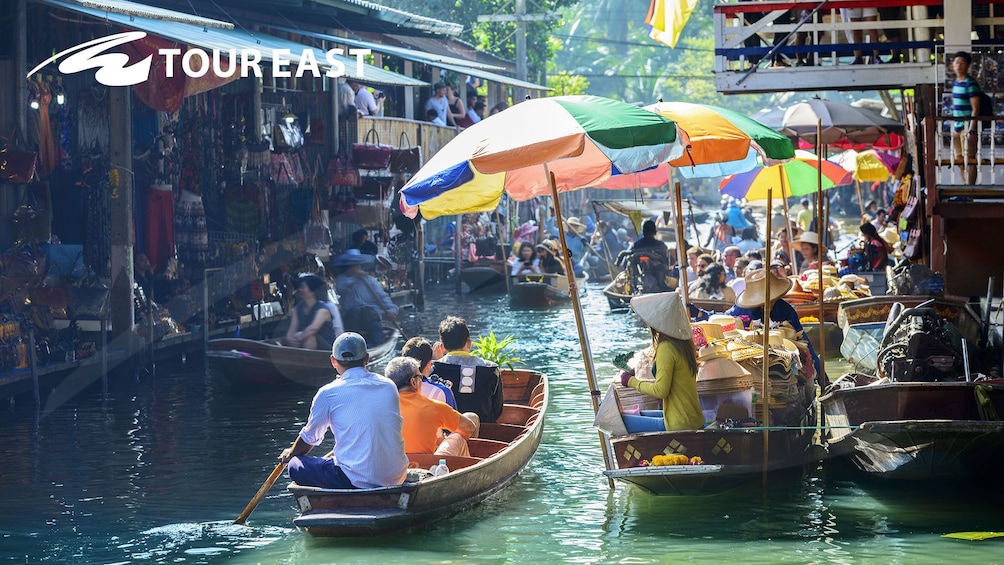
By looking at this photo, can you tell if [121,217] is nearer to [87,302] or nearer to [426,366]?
[87,302]

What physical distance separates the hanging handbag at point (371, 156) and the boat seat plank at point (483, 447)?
443 inches

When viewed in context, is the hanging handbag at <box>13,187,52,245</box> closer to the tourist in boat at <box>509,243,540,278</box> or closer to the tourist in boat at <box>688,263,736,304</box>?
the tourist in boat at <box>688,263,736,304</box>

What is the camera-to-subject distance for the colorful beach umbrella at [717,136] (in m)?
9.90

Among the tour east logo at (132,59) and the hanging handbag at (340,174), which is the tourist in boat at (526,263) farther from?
the tour east logo at (132,59)

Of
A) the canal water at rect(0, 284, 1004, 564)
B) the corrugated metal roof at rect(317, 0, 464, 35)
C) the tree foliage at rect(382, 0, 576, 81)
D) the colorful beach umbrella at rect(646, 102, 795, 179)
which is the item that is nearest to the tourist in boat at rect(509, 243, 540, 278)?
the corrugated metal roof at rect(317, 0, 464, 35)

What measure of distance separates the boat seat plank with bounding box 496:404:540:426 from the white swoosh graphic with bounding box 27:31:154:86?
5.50 meters

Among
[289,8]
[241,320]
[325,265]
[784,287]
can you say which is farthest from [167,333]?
[784,287]

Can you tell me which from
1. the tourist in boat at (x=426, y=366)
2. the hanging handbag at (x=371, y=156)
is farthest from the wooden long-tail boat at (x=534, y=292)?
the tourist in boat at (x=426, y=366)

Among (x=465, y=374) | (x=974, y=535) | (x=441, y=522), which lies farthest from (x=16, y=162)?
(x=974, y=535)

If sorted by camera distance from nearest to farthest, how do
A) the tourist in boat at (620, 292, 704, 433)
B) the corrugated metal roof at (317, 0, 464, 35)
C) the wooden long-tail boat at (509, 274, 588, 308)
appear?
1. the tourist in boat at (620, 292, 704, 433)
2. the corrugated metal roof at (317, 0, 464, 35)
3. the wooden long-tail boat at (509, 274, 588, 308)

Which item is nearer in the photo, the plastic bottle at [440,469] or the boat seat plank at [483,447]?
the plastic bottle at [440,469]

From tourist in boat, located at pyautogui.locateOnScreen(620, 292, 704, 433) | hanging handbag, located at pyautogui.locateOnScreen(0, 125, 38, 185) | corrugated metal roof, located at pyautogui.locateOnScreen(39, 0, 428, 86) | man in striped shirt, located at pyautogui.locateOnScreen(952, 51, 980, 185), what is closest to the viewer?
tourist in boat, located at pyautogui.locateOnScreen(620, 292, 704, 433)

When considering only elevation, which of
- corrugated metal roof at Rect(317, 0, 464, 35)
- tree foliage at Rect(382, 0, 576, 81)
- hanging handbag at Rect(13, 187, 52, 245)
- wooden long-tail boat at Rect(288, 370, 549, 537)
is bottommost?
wooden long-tail boat at Rect(288, 370, 549, 537)

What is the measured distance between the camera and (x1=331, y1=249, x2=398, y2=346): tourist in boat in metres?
16.1
